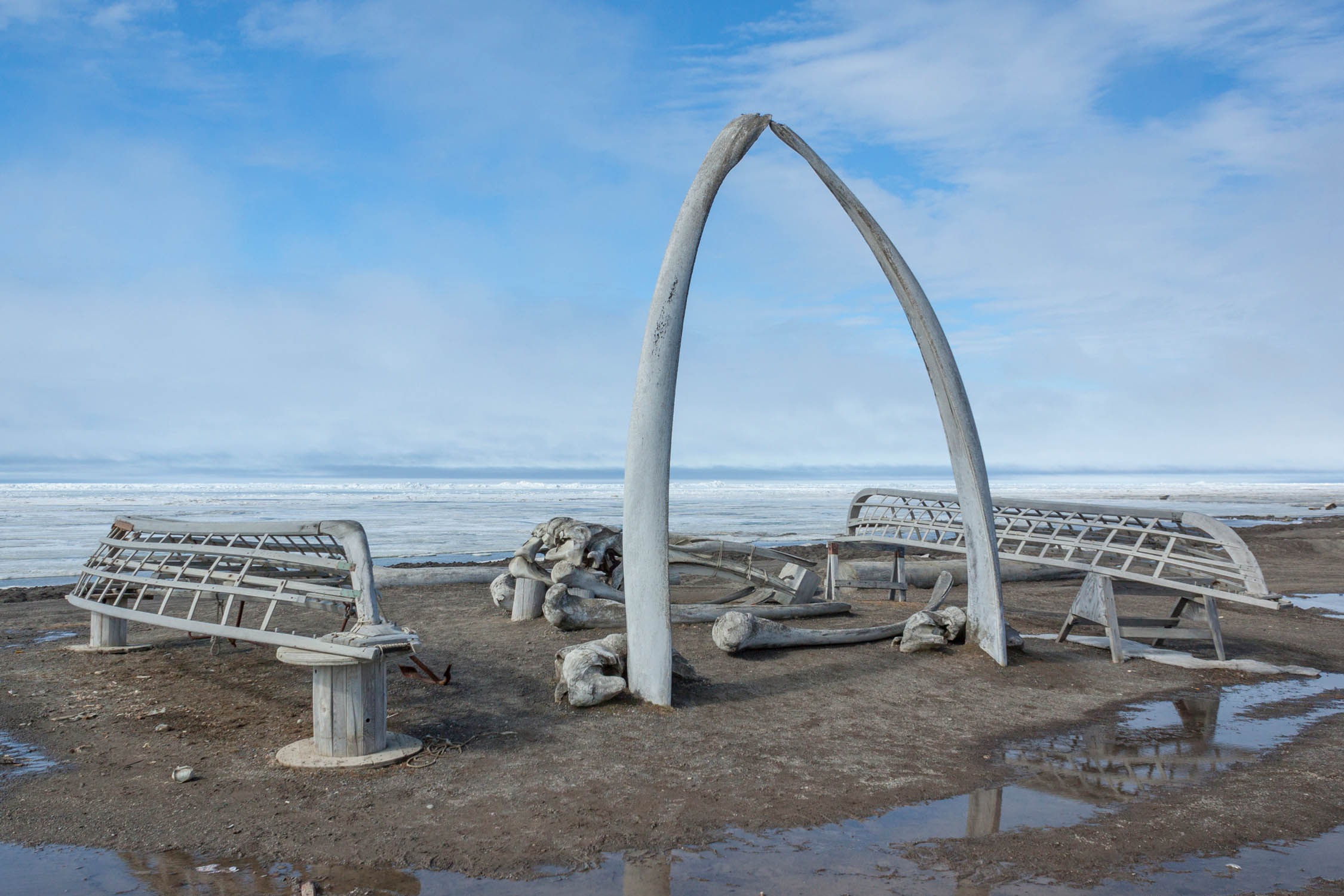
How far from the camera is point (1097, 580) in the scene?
31.2 feet

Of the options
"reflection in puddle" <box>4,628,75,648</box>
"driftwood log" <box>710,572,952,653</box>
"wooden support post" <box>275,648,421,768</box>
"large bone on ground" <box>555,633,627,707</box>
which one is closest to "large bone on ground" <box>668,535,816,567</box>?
"driftwood log" <box>710,572,952,653</box>

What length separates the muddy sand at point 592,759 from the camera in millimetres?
4566

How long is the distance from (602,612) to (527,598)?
43.0 inches

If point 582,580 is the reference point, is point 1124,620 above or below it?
below

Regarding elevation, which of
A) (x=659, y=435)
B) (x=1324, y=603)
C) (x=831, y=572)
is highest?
(x=659, y=435)

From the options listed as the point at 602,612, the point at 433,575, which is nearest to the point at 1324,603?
the point at 602,612

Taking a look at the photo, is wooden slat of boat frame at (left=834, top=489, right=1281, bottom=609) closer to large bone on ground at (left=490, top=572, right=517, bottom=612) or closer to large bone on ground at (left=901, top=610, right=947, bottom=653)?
large bone on ground at (left=901, top=610, right=947, bottom=653)

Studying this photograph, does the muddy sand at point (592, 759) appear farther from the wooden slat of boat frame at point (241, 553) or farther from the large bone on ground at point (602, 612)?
the wooden slat of boat frame at point (241, 553)

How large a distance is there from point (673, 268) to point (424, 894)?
5.03 meters

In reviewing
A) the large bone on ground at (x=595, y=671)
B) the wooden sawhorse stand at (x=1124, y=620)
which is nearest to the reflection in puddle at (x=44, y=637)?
the large bone on ground at (x=595, y=671)

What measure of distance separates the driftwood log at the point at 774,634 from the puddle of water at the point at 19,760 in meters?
5.88

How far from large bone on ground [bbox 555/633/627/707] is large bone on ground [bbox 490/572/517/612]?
4.33 m

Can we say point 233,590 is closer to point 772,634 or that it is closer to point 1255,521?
point 772,634

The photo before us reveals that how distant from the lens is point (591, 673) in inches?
282
